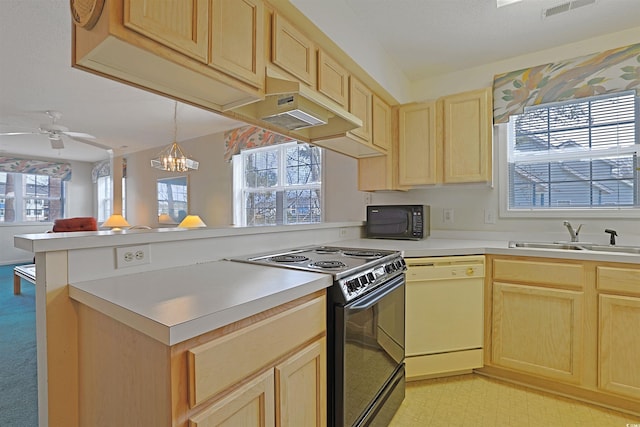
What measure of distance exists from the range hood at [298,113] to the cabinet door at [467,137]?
2.49 feet

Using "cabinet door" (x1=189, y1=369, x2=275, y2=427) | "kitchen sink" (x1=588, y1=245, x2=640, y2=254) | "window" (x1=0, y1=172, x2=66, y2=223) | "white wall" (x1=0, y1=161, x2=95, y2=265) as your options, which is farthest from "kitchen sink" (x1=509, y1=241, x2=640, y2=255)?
"window" (x1=0, y1=172, x2=66, y2=223)

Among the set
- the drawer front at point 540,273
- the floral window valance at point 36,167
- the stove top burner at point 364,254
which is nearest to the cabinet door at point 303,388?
the stove top burner at point 364,254

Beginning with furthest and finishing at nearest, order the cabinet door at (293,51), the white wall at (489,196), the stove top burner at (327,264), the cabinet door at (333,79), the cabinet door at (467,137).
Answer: the cabinet door at (467,137), the white wall at (489,196), the cabinet door at (333,79), the cabinet door at (293,51), the stove top burner at (327,264)

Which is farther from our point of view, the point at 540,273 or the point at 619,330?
the point at 540,273

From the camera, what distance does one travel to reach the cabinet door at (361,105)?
7.34ft

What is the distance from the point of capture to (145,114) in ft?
14.2

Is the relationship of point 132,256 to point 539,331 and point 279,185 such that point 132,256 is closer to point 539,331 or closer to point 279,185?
point 539,331

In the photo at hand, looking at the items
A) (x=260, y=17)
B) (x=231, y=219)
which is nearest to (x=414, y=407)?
(x=260, y=17)

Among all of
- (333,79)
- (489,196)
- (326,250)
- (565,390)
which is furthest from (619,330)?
(333,79)

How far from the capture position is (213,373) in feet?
2.64

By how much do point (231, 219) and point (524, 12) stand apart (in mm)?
4144

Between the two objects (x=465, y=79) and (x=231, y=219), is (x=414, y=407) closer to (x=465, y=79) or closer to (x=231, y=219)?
(x=465, y=79)

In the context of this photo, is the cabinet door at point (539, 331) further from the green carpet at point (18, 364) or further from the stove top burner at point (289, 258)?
the green carpet at point (18, 364)

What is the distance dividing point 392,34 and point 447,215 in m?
1.62
